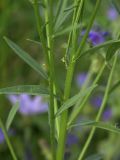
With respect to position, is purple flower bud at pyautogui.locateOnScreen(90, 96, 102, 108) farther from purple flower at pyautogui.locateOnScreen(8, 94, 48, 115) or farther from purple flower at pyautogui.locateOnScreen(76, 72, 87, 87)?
purple flower at pyautogui.locateOnScreen(8, 94, 48, 115)

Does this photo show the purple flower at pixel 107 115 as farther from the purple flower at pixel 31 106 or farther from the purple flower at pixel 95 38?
the purple flower at pixel 95 38

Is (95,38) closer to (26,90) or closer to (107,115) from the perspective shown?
(26,90)

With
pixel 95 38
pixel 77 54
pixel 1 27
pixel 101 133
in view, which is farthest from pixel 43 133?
pixel 77 54

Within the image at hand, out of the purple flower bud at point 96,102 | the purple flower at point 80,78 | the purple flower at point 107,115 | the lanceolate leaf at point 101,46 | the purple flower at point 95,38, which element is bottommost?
the purple flower at point 107,115

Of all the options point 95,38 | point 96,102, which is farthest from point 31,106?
point 95,38

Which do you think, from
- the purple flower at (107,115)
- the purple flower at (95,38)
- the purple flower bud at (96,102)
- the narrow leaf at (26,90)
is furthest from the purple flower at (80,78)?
the narrow leaf at (26,90)

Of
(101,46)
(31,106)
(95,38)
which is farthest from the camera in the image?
(31,106)

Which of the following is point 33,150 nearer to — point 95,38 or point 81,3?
point 95,38

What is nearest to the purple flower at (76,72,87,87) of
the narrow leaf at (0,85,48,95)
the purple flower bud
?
the purple flower bud
